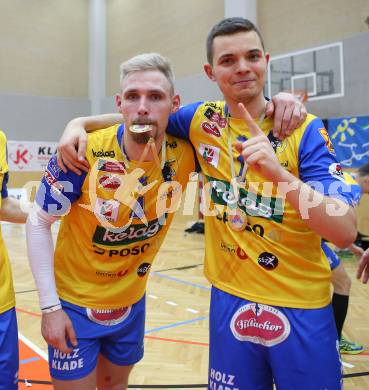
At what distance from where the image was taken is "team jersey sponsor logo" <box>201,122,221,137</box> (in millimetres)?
2018

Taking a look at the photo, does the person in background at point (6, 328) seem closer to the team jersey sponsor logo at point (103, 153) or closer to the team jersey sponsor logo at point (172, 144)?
the team jersey sponsor logo at point (103, 153)

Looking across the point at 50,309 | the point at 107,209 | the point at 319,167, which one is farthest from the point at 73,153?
the point at 319,167

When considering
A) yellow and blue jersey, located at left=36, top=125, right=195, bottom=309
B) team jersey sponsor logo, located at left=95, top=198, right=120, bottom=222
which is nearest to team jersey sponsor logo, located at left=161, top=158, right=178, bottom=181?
yellow and blue jersey, located at left=36, top=125, right=195, bottom=309

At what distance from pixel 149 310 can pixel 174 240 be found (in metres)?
5.63

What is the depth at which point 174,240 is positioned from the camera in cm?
1094

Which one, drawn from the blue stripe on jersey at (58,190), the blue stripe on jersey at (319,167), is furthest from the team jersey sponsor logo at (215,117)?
the blue stripe on jersey at (58,190)

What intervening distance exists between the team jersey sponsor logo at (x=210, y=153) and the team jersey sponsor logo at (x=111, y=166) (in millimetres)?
385

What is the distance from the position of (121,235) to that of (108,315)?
16.9 inches

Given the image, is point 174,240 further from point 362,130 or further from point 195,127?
point 195,127

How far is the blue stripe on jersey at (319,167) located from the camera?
1.54 m

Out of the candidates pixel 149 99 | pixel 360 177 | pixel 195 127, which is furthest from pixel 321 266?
pixel 360 177

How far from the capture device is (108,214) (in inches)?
83.4

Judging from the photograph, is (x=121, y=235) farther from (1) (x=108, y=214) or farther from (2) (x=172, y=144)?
(2) (x=172, y=144)

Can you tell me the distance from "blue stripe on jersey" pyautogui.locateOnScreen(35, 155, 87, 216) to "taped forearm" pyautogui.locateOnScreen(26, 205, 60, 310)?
4cm
